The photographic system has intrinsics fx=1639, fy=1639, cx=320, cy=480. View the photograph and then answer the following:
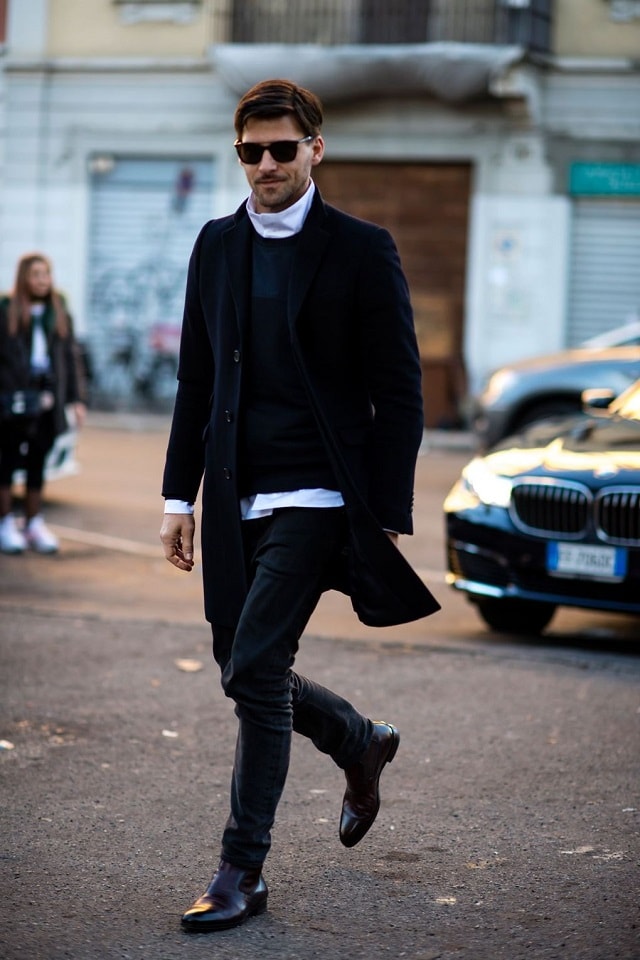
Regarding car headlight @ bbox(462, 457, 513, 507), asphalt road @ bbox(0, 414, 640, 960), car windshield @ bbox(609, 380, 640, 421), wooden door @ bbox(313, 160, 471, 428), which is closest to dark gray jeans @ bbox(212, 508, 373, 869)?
asphalt road @ bbox(0, 414, 640, 960)

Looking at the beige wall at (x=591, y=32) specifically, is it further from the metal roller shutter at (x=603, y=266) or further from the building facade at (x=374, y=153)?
the metal roller shutter at (x=603, y=266)

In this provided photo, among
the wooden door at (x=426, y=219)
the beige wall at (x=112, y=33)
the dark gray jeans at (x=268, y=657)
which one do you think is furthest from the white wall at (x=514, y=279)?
the dark gray jeans at (x=268, y=657)

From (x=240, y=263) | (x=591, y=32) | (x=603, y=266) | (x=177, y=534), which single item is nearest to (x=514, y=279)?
(x=603, y=266)

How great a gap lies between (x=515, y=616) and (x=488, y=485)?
740 mm

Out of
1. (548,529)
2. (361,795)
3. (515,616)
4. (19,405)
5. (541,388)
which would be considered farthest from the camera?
(541,388)

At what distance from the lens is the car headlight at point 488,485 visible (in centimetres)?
785

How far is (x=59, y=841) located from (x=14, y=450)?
21.2ft

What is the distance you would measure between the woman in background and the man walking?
6656 mm

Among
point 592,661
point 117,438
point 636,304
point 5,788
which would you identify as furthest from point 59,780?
point 636,304

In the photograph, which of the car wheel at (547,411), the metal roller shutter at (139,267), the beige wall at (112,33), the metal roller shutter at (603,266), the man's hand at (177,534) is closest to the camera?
the man's hand at (177,534)

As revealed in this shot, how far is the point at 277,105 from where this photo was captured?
3.99m

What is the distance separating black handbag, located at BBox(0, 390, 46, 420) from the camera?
1050 centimetres

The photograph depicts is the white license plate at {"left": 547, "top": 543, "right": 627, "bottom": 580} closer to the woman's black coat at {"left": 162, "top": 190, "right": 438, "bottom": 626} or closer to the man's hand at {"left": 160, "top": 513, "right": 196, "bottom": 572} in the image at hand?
the woman's black coat at {"left": 162, "top": 190, "right": 438, "bottom": 626}

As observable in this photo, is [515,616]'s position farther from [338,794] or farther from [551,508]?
[338,794]
